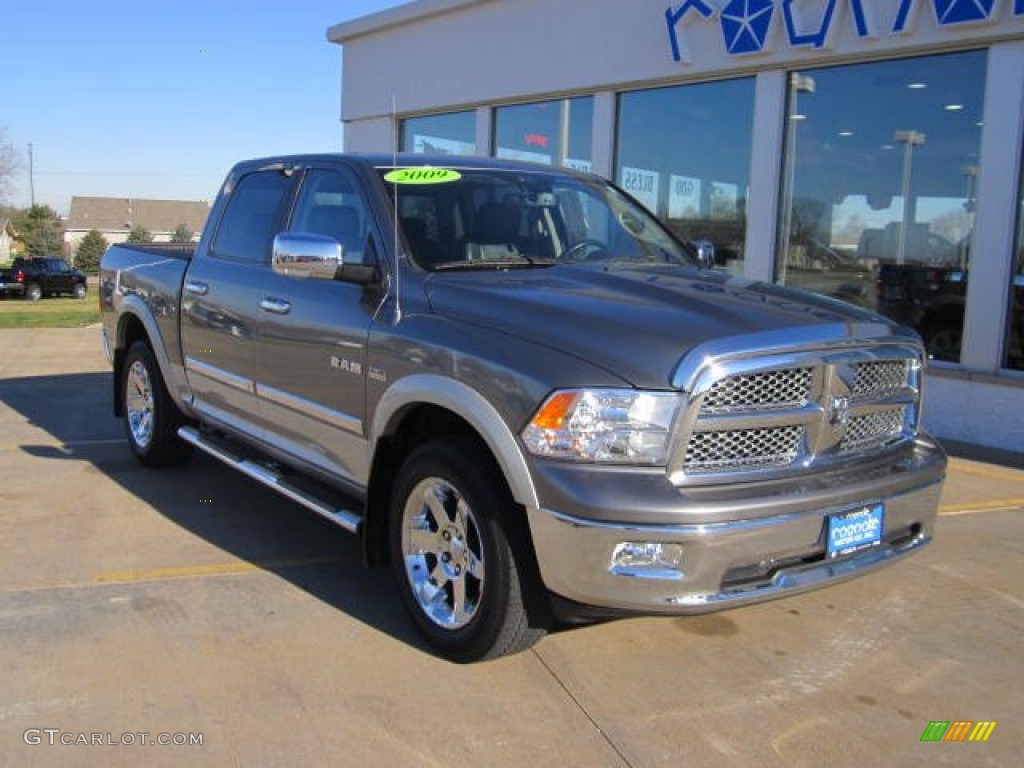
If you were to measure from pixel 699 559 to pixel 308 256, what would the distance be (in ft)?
6.71

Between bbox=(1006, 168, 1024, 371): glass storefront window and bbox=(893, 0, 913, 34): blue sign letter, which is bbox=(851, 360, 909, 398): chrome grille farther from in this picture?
bbox=(893, 0, 913, 34): blue sign letter

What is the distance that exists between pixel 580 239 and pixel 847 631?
7.00 feet

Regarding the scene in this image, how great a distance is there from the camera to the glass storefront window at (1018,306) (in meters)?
7.81

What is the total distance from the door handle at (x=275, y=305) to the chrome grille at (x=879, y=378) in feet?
8.42

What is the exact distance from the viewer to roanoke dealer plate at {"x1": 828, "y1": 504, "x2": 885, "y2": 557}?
10.8 feet

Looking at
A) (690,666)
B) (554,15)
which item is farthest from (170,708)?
(554,15)

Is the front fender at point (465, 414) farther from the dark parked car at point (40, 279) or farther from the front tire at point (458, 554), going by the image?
the dark parked car at point (40, 279)

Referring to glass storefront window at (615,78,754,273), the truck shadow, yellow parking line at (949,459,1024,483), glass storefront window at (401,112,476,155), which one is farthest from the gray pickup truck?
glass storefront window at (401,112,476,155)

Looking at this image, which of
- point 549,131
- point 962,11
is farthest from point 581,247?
point 549,131

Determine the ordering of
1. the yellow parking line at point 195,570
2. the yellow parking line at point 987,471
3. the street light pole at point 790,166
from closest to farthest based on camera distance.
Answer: the yellow parking line at point 195,570 < the yellow parking line at point 987,471 < the street light pole at point 790,166

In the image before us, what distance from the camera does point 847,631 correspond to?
4.06 meters

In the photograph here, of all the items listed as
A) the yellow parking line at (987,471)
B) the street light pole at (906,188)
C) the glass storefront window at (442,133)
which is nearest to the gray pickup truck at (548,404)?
the yellow parking line at (987,471)

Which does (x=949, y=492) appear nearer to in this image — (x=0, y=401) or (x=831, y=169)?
(x=831, y=169)

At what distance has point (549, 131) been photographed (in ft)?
40.4
